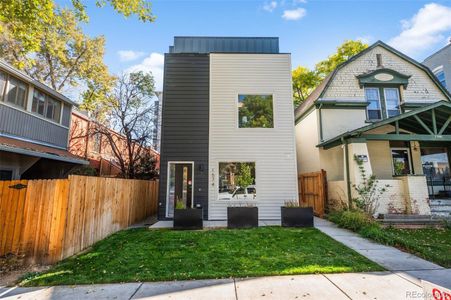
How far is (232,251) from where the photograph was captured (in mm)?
5434

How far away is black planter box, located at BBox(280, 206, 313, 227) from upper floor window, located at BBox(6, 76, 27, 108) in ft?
36.1

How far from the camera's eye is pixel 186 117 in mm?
9953

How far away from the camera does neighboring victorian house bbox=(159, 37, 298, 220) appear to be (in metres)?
9.56

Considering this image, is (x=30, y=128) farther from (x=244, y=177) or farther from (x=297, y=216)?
(x=297, y=216)

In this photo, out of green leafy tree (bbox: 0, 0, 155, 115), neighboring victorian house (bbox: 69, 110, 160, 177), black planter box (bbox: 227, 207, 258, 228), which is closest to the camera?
black planter box (bbox: 227, 207, 258, 228)

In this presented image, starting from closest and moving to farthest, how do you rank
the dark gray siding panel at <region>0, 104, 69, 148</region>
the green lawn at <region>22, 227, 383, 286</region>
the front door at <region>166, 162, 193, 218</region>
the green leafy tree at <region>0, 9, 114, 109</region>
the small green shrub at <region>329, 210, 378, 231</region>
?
the green lawn at <region>22, 227, 383, 286</region> → the small green shrub at <region>329, 210, 378, 231</region> → the dark gray siding panel at <region>0, 104, 69, 148</region> → the front door at <region>166, 162, 193, 218</region> → the green leafy tree at <region>0, 9, 114, 109</region>

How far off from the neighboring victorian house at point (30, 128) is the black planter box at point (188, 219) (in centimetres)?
537

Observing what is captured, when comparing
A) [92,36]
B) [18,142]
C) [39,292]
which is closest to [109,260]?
[39,292]

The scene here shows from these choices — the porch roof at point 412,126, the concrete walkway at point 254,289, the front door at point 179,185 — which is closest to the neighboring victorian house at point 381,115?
the porch roof at point 412,126

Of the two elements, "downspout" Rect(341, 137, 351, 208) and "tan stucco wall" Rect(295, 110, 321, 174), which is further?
"tan stucco wall" Rect(295, 110, 321, 174)

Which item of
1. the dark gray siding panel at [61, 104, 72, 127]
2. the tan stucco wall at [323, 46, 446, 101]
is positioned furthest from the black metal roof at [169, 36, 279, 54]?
the dark gray siding panel at [61, 104, 72, 127]

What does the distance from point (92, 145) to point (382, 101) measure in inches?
722

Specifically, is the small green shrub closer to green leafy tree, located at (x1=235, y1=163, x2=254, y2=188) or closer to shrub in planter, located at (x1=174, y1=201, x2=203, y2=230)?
green leafy tree, located at (x1=235, y1=163, x2=254, y2=188)

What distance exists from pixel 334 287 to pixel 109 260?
14.3 feet
